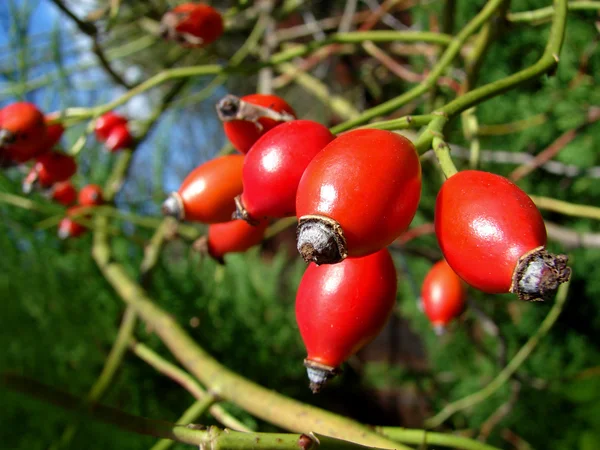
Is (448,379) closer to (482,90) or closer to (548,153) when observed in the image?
(548,153)

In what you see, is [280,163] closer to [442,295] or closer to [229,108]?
[229,108]

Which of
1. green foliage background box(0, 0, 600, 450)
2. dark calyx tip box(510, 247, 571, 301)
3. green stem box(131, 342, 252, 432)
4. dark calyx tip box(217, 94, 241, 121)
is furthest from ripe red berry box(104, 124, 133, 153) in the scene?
dark calyx tip box(510, 247, 571, 301)

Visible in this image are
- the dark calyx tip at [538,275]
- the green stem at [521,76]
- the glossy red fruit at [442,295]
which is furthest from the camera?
the glossy red fruit at [442,295]

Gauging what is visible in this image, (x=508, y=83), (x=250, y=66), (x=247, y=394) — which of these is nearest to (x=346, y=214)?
(x=508, y=83)

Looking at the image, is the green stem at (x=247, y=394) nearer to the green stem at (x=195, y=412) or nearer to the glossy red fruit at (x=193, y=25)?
the green stem at (x=195, y=412)

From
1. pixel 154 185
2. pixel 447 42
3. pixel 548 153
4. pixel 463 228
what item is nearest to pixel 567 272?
pixel 463 228

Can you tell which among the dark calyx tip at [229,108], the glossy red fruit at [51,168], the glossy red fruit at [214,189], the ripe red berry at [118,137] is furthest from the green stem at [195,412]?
the ripe red berry at [118,137]

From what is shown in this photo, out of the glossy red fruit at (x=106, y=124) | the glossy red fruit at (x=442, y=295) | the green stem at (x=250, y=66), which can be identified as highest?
the green stem at (x=250, y=66)
